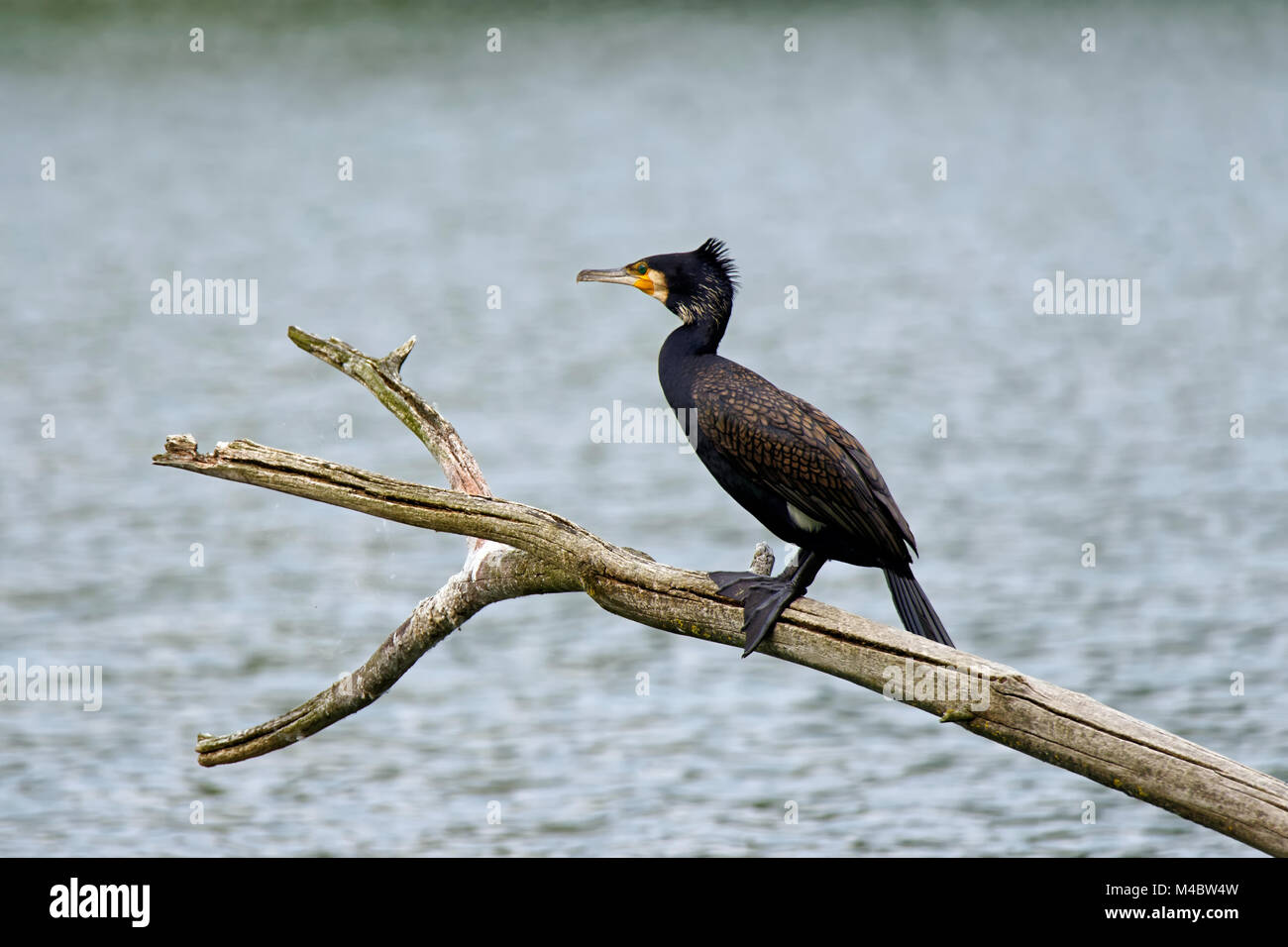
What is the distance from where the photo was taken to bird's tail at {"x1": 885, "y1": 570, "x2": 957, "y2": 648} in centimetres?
473

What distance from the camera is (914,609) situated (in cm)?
478

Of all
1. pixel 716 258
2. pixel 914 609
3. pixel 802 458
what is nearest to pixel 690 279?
pixel 716 258

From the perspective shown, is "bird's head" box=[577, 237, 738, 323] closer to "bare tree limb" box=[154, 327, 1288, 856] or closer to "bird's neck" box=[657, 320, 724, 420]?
"bird's neck" box=[657, 320, 724, 420]

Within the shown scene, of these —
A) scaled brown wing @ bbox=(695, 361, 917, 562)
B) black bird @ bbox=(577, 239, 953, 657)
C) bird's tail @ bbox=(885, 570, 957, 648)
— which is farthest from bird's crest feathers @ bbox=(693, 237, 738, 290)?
bird's tail @ bbox=(885, 570, 957, 648)

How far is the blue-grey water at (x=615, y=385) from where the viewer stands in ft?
30.6

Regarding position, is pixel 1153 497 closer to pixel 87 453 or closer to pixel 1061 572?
pixel 1061 572

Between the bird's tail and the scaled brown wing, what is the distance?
77mm

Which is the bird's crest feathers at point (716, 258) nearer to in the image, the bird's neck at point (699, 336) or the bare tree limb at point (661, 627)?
the bird's neck at point (699, 336)

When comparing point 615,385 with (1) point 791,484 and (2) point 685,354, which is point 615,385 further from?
(1) point 791,484

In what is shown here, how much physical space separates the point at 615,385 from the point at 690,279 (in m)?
11.8

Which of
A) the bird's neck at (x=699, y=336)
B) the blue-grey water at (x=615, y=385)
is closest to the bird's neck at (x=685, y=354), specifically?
the bird's neck at (x=699, y=336)

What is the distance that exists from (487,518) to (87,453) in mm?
11714

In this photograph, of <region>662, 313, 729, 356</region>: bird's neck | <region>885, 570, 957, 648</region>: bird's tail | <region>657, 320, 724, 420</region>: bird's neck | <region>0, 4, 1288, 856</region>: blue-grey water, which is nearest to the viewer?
<region>885, 570, 957, 648</region>: bird's tail

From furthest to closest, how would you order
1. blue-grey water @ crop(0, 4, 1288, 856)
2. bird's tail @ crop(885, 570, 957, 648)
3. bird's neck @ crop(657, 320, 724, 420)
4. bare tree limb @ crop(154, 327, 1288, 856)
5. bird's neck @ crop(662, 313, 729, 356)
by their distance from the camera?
blue-grey water @ crop(0, 4, 1288, 856) → bird's neck @ crop(662, 313, 729, 356) → bird's neck @ crop(657, 320, 724, 420) → bird's tail @ crop(885, 570, 957, 648) → bare tree limb @ crop(154, 327, 1288, 856)
